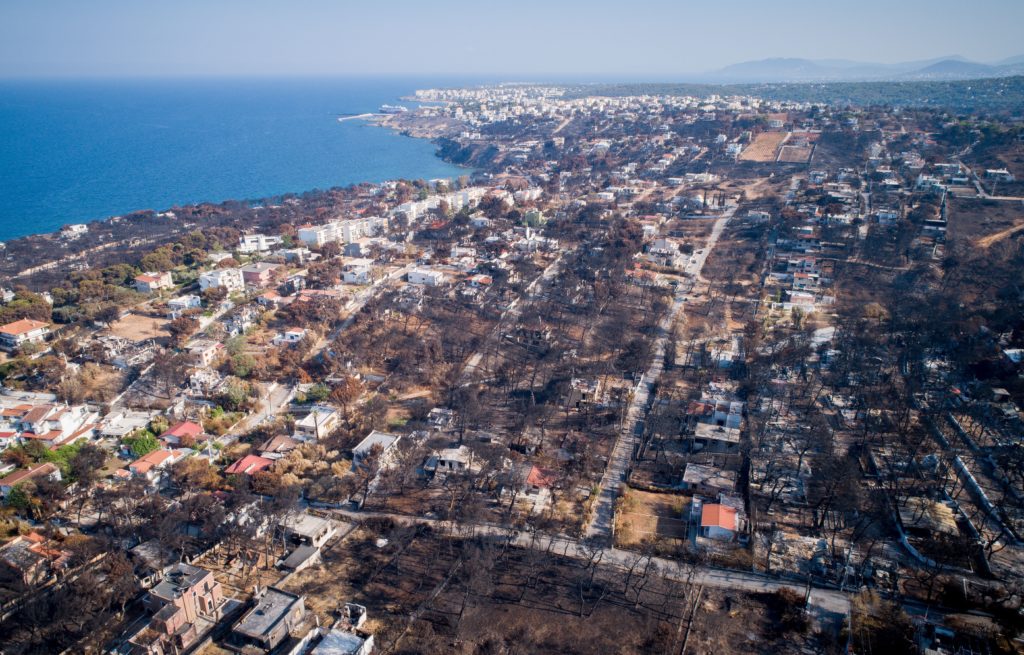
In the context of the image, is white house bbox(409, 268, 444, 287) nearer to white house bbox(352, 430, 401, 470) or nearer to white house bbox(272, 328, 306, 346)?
white house bbox(272, 328, 306, 346)

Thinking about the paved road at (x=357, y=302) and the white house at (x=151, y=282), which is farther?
the white house at (x=151, y=282)

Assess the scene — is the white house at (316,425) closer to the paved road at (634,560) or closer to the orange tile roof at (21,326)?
the paved road at (634,560)

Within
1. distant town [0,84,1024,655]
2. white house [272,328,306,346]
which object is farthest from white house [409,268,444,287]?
white house [272,328,306,346]

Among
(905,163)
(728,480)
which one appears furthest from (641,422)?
(905,163)

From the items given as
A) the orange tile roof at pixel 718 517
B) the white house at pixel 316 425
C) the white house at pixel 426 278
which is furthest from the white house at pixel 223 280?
the orange tile roof at pixel 718 517

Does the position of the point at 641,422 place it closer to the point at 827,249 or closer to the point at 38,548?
the point at 38,548

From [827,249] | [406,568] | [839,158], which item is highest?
[839,158]

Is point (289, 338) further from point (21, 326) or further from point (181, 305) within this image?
point (21, 326)
